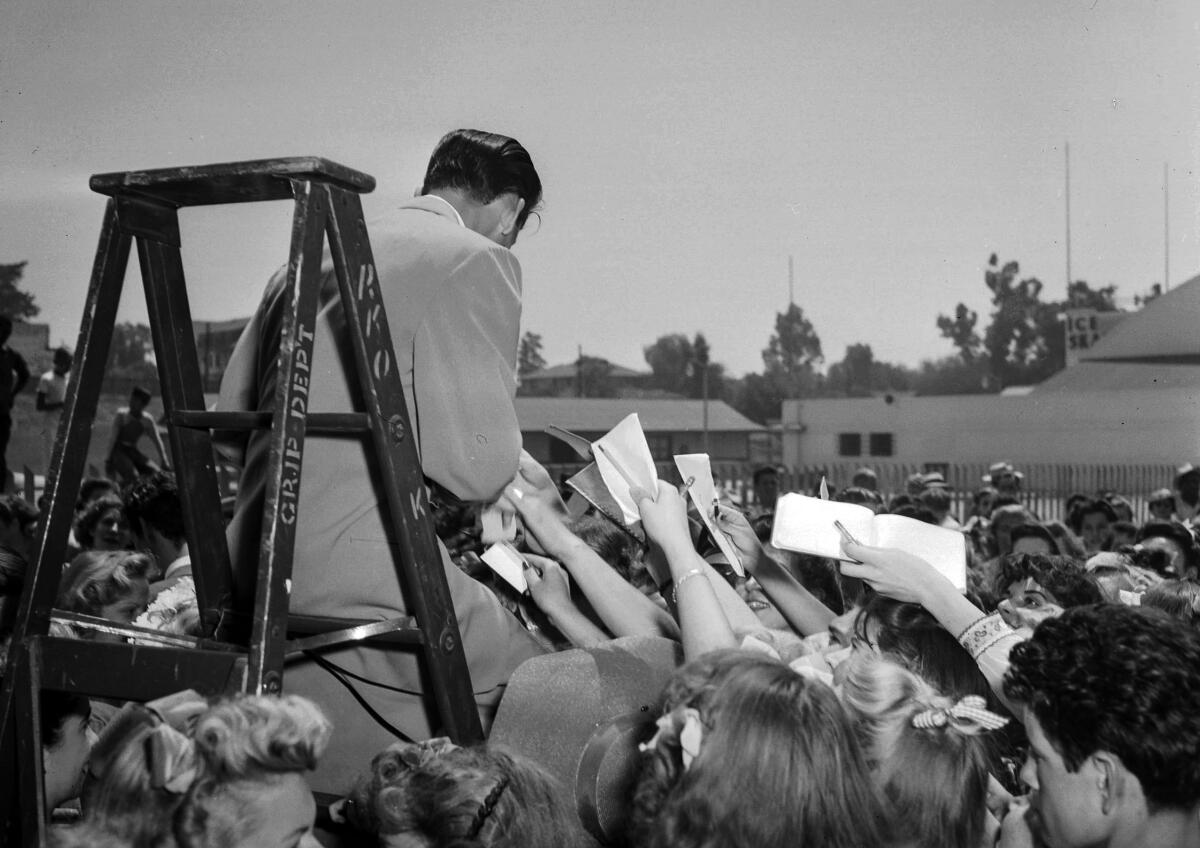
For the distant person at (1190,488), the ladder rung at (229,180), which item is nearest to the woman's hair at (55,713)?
the ladder rung at (229,180)

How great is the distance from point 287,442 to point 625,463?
895 millimetres

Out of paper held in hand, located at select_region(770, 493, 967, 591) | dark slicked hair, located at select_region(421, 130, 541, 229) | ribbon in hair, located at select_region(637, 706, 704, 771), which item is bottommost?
ribbon in hair, located at select_region(637, 706, 704, 771)

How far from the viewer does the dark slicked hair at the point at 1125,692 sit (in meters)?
2.01

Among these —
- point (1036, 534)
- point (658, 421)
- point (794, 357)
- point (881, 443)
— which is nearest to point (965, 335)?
point (794, 357)

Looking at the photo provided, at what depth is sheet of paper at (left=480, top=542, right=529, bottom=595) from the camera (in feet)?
9.92

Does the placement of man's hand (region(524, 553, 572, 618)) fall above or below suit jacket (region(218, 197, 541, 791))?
below

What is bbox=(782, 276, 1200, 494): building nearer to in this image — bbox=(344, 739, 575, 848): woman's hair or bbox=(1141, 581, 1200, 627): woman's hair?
bbox=(1141, 581, 1200, 627): woman's hair

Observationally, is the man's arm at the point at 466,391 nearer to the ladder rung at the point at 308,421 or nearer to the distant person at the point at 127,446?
the ladder rung at the point at 308,421

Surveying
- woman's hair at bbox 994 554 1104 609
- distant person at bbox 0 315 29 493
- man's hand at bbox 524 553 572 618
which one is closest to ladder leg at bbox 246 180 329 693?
man's hand at bbox 524 553 572 618

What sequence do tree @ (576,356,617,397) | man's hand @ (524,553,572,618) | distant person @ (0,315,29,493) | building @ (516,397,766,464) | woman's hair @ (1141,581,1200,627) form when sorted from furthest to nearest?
tree @ (576,356,617,397), building @ (516,397,766,464), distant person @ (0,315,29,493), woman's hair @ (1141,581,1200,627), man's hand @ (524,553,572,618)

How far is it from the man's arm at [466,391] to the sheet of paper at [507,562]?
0.48 m

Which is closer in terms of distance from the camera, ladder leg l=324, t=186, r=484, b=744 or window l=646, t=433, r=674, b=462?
ladder leg l=324, t=186, r=484, b=744

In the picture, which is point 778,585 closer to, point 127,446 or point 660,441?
point 127,446

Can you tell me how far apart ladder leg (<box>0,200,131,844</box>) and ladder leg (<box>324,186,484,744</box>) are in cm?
50
